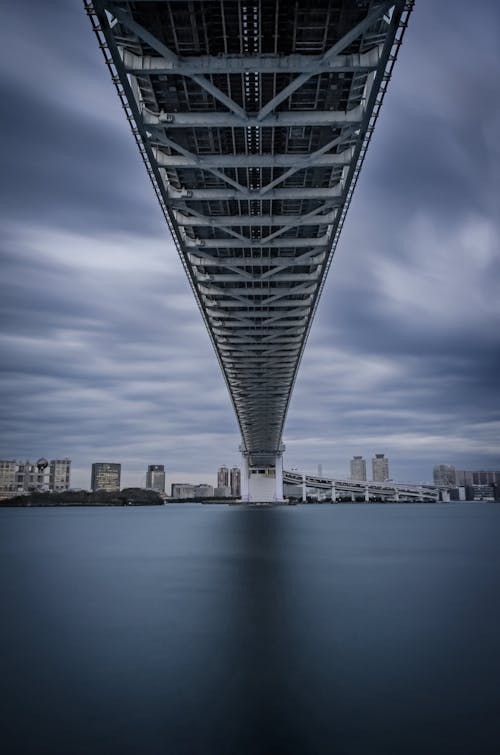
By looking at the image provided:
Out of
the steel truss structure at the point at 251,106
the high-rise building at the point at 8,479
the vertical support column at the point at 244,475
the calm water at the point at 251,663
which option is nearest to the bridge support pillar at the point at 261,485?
the vertical support column at the point at 244,475

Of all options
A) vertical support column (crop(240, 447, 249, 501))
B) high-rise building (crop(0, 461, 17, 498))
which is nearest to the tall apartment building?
high-rise building (crop(0, 461, 17, 498))

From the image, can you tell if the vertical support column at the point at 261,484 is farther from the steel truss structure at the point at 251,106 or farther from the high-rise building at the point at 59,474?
the high-rise building at the point at 59,474

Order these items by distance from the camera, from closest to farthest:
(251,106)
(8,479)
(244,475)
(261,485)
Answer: (251,106) → (244,475) → (261,485) → (8,479)

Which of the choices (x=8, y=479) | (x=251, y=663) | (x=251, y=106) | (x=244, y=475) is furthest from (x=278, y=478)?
(x=8, y=479)

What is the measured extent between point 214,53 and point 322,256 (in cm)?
1166

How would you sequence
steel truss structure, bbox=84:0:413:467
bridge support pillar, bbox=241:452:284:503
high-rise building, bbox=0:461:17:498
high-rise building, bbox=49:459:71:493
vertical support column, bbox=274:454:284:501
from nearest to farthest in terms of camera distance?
steel truss structure, bbox=84:0:413:467
vertical support column, bbox=274:454:284:501
bridge support pillar, bbox=241:452:284:503
high-rise building, bbox=0:461:17:498
high-rise building, bbox=49:459:71:493

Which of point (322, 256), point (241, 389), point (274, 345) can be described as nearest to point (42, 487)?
point (241, 389)

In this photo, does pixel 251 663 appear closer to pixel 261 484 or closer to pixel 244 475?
pixel 244 475

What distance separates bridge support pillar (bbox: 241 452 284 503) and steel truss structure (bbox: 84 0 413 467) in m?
84.2

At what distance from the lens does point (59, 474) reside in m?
198

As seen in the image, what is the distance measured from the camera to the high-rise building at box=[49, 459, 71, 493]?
195 metres

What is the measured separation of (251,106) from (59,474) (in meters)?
197

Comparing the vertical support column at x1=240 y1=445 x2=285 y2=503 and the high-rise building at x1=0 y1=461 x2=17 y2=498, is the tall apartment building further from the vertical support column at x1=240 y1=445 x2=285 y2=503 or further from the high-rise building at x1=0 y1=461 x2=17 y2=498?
the vertical support column at x1=240 y1=445 x2=285 y2=503

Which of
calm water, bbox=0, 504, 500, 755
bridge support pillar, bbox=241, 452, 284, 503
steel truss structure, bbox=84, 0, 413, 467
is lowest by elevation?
calm water, bbox=0, 504, 500, 755
